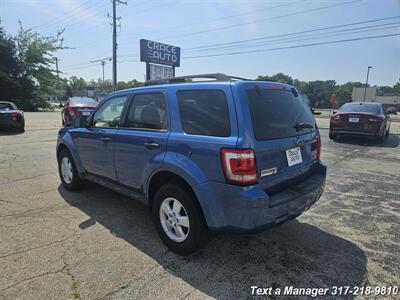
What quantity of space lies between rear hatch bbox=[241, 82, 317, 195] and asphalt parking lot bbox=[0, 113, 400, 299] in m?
0.80

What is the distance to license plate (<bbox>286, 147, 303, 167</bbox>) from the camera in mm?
2992

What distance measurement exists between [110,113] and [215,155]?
2.19 m

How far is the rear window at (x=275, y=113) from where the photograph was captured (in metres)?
2.71

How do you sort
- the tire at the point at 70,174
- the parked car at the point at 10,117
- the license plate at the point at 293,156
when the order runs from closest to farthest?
1. the license plate at the point at 293,156
2. the tire at the point at 70,174
3. the parked car at the point at 10,117

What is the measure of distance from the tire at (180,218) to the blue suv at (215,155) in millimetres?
10

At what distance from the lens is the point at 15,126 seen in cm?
1262

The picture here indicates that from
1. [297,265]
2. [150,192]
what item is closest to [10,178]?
[150,192]

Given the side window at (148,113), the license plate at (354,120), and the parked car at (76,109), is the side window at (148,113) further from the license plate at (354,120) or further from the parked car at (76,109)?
the parked car at (76,109)

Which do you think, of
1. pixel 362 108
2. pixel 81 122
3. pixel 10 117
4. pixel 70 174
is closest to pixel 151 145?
pixel 81 122

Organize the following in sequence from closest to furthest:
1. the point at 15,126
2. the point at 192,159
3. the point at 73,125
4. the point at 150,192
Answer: the point at 192,159 < the point at 150,192 < the point at 73,125 < the point at 15,126

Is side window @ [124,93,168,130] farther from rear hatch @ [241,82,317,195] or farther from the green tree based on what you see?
the green tree

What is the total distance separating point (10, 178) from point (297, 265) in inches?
220

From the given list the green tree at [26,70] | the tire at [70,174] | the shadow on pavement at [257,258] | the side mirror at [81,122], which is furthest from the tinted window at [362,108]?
the green tree at [26,70]

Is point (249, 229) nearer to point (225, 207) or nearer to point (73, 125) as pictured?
point (225, 207)
